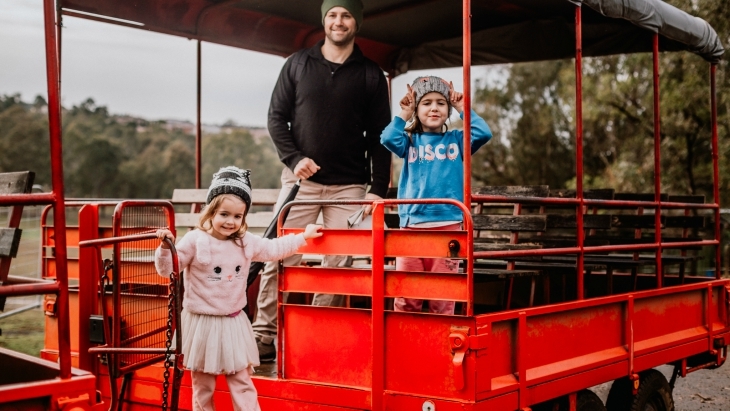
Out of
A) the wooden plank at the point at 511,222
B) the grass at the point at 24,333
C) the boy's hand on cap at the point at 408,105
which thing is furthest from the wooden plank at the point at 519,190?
the grass at the point at 24,333

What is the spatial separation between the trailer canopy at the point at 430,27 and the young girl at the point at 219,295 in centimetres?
295

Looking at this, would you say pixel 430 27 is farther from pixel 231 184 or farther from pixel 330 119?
pixel 231 184

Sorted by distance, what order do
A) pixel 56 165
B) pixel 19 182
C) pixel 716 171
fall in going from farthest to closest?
1. pixel 716 171
2. pixel 19 182
3. pixel 56 165

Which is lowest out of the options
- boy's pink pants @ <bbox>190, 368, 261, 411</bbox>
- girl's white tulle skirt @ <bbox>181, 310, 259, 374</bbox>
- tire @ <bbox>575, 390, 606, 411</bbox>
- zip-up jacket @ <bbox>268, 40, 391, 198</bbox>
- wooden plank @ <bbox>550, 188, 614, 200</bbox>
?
tire @ <bbox>575, 390, 606, 411</bbox>

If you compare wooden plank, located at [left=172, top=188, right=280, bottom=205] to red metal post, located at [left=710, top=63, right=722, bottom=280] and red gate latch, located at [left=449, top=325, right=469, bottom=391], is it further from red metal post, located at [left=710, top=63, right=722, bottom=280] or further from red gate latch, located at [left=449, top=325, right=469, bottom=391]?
red metal post, located at [left=710, top=63, right=722, bottom=280]

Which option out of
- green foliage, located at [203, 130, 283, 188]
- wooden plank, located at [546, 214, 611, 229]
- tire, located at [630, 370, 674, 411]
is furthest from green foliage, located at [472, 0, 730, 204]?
green foliage, located at [203, 130, 283, 188]

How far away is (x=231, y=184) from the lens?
3660 mm

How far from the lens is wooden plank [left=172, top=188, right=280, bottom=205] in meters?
6.30

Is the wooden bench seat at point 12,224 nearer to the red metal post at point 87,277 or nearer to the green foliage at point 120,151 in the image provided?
the red metal post at point 87,277

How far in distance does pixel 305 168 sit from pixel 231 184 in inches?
45.6

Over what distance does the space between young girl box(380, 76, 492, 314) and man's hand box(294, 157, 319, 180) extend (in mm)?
524

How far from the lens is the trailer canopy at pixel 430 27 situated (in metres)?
6.00

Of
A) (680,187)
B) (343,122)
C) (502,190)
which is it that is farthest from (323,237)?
(680,187)

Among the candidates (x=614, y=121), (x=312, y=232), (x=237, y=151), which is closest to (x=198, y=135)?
(x=312, y=232)
